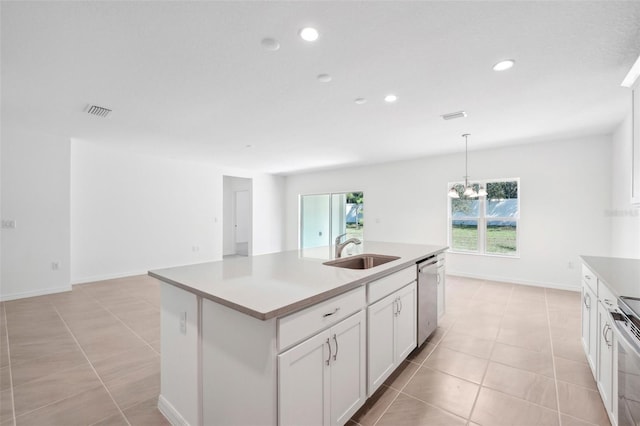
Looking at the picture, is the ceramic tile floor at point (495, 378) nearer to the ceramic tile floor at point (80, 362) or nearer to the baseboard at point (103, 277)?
the ceramic tile floor at point (80, 362)

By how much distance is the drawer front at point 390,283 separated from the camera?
1.83 meters

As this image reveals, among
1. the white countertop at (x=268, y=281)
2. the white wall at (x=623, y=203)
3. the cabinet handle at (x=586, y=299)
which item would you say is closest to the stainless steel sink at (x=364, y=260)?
the white countertop at (x=268, y=281)

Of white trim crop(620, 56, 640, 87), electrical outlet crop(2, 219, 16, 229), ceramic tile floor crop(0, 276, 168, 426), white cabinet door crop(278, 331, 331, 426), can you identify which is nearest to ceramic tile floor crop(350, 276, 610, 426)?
white cabinet door crop(278, 331, 331, 426)

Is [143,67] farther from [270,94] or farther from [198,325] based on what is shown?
[198,325]

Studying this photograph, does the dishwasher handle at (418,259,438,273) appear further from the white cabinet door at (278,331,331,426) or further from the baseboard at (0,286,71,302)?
the baseboard at (0,286,71,302)

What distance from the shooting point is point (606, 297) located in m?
1.66

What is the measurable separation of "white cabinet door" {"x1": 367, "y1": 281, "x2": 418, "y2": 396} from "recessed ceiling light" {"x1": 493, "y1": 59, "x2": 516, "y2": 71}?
1936 mm

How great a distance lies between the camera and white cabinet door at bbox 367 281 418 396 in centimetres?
181

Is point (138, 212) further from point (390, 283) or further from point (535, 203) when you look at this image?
point (535, 203)

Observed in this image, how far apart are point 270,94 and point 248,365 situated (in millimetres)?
2496

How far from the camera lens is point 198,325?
149cm

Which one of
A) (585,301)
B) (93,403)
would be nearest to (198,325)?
(93,403)

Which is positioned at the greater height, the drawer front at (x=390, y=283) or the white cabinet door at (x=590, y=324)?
the drawer front at (x=390, y=283)

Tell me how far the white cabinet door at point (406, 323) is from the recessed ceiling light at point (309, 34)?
196 centimetres
